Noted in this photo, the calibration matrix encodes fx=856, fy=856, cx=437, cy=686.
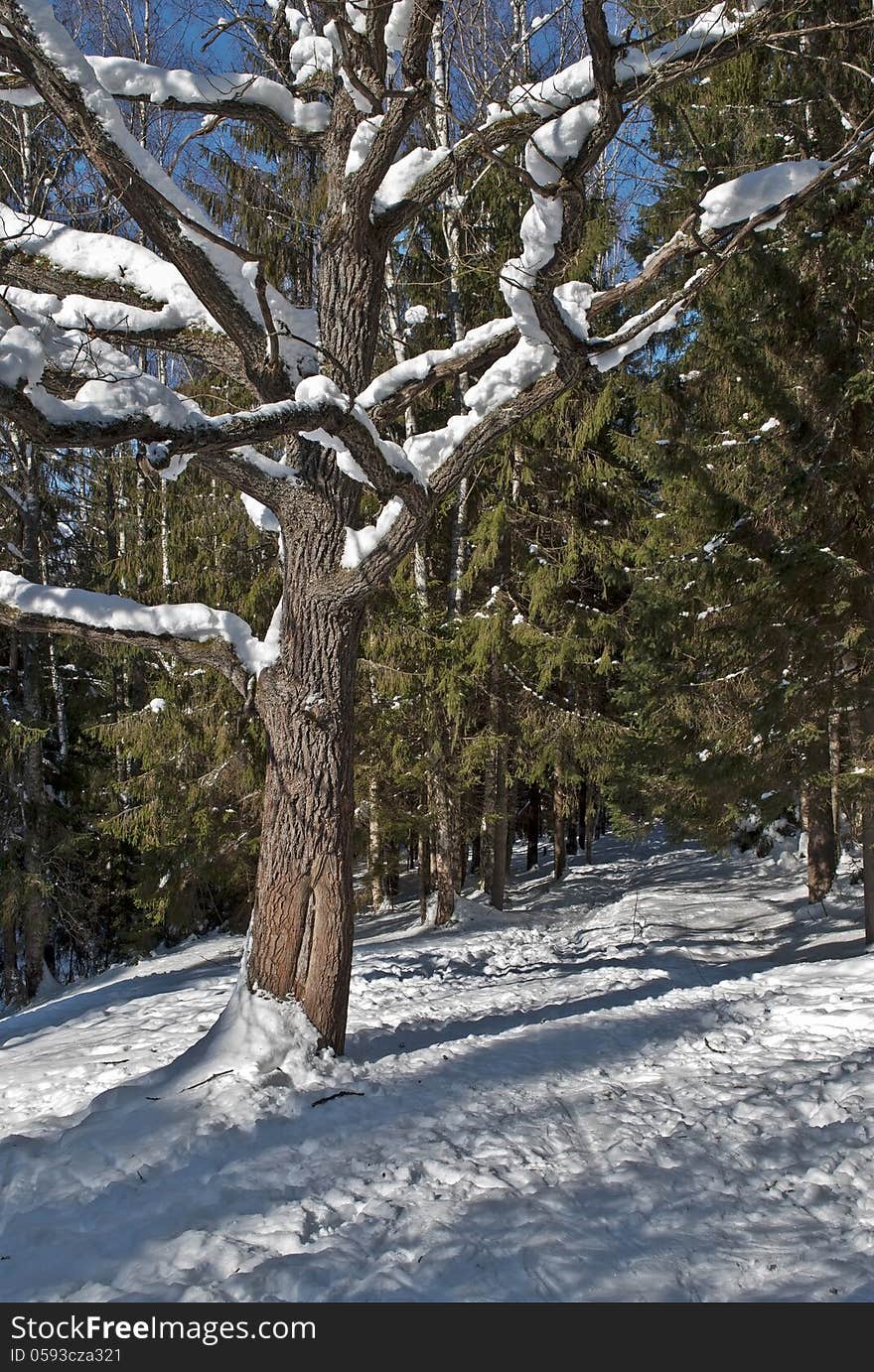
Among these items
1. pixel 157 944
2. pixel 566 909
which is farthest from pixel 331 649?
pixel 157 944

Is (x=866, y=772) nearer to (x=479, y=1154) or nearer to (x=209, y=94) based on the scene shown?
(x=479, y=1154)

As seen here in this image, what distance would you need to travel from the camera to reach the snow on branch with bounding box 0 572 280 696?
540 cm

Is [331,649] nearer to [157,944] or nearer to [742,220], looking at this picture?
[742,220]

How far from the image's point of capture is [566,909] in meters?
14.9

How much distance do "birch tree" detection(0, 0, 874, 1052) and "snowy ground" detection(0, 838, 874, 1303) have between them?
990 millimetres

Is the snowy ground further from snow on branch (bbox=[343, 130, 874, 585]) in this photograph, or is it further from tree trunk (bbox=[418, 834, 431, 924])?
tree trunk (bbox=[418, 834, 431, 924])

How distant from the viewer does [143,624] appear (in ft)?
18.0

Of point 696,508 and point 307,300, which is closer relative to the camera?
point 696,508

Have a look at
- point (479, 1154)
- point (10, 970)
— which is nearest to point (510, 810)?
point (10, 970)

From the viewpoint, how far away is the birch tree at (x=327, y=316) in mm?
4469

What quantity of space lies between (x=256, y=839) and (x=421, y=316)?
26.4 ft

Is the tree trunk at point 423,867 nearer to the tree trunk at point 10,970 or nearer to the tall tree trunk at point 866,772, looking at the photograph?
the tree trunk at point 10,970

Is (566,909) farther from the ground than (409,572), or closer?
closer

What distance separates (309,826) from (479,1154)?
2062 millimetres
